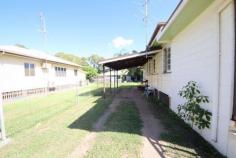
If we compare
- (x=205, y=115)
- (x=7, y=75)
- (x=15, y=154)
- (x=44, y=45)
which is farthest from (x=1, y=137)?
(x=44, y=45)

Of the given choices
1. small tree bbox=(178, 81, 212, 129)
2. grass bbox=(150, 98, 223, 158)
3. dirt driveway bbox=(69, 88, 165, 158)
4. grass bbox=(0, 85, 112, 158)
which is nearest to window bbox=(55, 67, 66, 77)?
grass bbox=(0, 85, 112, 158)

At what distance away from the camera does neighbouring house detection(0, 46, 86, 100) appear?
10.7 meters

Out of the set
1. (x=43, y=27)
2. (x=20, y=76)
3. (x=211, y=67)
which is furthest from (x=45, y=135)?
(x=43, y=27)

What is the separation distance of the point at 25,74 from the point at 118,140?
11418 millimetres

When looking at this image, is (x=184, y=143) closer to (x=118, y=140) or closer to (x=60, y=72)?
(x=118, y=140)

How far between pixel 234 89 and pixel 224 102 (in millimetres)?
418

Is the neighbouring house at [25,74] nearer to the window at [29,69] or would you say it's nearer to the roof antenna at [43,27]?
the window at [29,69]

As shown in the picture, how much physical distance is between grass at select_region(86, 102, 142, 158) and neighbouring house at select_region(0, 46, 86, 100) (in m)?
8.05

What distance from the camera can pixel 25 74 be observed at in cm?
1274

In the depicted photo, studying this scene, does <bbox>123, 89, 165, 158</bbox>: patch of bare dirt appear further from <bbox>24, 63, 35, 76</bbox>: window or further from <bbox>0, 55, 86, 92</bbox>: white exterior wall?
<bbox>24, 63, 35, 76</bbox>: window

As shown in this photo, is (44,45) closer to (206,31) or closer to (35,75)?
(35,75)

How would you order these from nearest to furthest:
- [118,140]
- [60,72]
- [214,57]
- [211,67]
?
1. [214,57]
2. [211,67]
3. [118,140]
4. [60,72]

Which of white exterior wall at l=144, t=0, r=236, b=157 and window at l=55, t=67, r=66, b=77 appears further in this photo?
window at l=55, t=67, r=66, b=77

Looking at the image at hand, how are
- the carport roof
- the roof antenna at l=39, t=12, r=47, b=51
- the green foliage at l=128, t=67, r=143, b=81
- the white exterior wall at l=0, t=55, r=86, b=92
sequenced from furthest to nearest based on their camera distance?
1. the green foliage at l=128, t=67, r=143, b=81
2. the roof antenna at l=39, t=12, r=47, b=51
3. the white exterior wall at l=0, t=55, r=86, b=92
4. the carport roof
